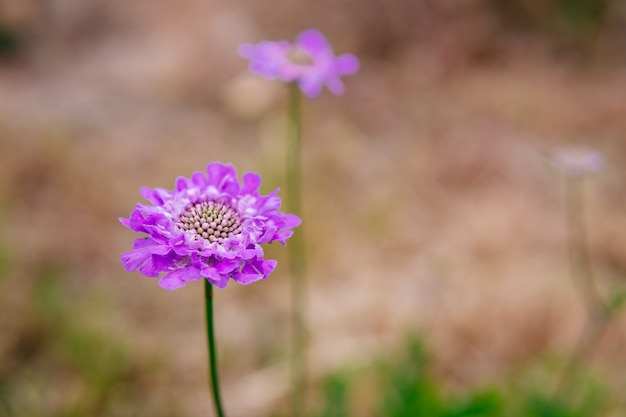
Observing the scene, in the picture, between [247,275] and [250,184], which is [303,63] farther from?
[247,275]

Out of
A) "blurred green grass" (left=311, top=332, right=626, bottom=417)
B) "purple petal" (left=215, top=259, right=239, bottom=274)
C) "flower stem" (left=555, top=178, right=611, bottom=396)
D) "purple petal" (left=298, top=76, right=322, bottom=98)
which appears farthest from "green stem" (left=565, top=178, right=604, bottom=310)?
"purple petal" (left=215, top=259, right=239, bottom=274)

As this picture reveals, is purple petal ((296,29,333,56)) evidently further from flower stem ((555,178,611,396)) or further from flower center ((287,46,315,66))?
flower stem ((555,178,611,396))

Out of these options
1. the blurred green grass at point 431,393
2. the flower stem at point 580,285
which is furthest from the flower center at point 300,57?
the flower stem at point 580,285

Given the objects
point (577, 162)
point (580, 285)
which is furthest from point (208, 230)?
point (580, 285)

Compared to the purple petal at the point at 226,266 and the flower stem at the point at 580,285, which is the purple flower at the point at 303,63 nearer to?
the purple petal at the point at 226,266

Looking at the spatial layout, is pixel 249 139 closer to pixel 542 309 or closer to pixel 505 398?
pixel 542 309

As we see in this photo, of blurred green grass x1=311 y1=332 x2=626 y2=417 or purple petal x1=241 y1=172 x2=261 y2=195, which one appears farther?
blurred green grass x1=311 y1=332 x2=626 y2=417
